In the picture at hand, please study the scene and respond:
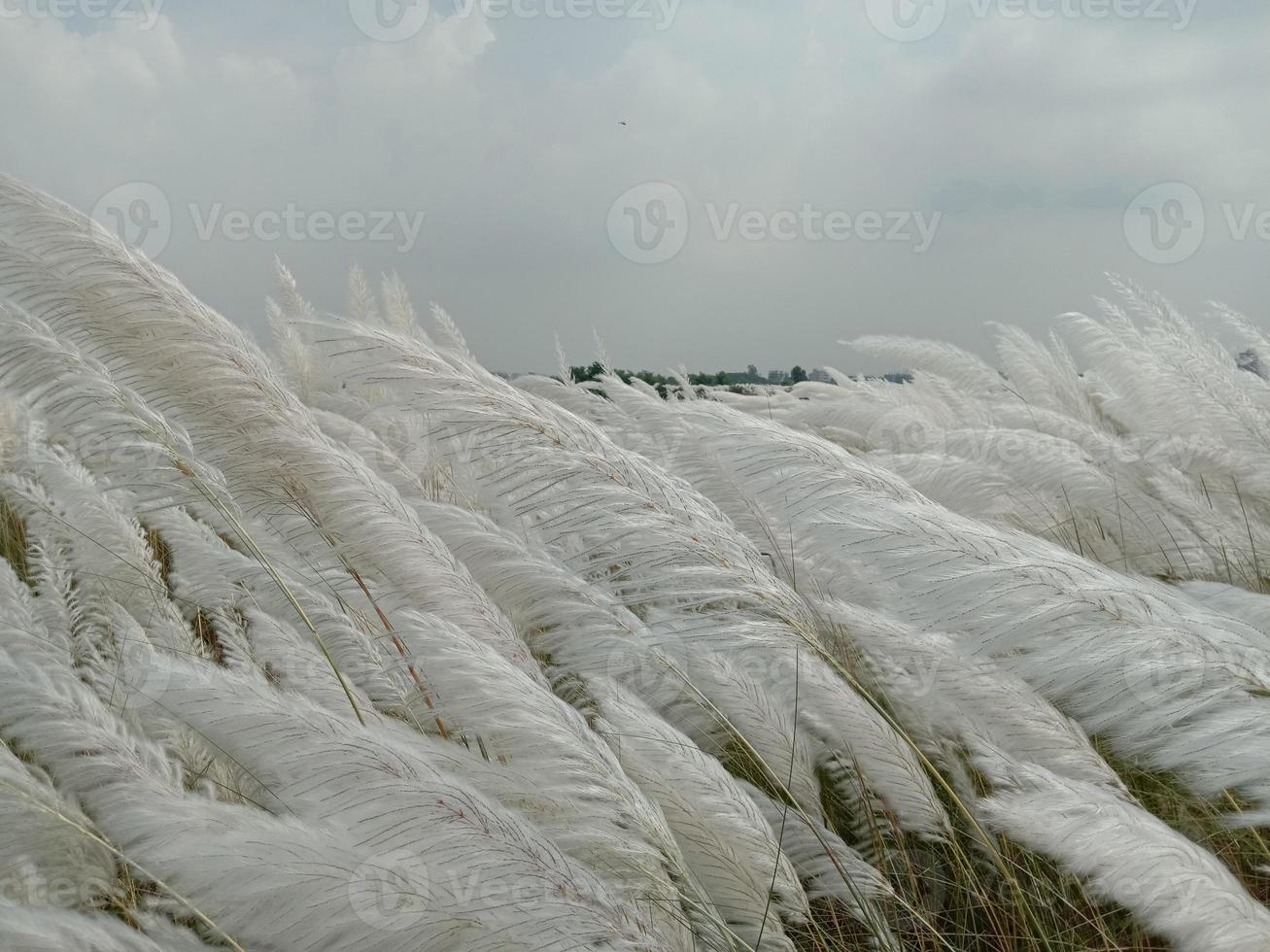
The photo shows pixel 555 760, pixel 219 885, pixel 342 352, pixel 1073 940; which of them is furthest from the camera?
pixel 1073 940

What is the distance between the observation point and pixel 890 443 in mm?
3369

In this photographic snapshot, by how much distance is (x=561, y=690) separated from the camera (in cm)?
196

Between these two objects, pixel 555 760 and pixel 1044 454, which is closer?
pixel 555 760

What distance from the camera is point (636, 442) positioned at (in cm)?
247

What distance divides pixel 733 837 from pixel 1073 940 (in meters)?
0.61

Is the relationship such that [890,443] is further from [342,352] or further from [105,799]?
[105,799]

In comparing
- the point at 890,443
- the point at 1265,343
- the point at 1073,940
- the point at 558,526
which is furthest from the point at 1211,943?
the point at 1265,343

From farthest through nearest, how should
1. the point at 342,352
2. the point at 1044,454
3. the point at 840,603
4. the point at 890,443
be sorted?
the point at 890,443
the point at 1044,454
the point at 840,603
the point at 342,352

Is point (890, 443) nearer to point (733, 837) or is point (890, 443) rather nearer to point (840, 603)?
point (840, 603)

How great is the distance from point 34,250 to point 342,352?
595 mm

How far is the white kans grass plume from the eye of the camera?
941 millimetres

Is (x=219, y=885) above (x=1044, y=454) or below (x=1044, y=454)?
below

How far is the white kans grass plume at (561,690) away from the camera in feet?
3.09

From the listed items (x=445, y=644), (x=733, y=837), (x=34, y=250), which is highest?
(x=34, y=250)
